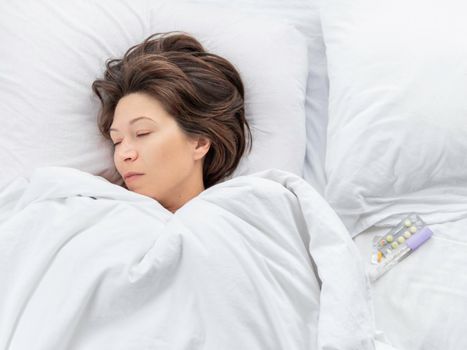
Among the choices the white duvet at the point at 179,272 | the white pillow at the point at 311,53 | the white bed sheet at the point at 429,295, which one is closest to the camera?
the white duvet at the point at 179,272

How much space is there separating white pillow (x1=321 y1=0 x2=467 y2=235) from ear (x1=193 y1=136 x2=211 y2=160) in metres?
0.30

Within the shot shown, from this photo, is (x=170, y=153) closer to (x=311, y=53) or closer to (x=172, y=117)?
(x=172, y=117)

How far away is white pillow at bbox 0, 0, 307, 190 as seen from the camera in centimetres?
144

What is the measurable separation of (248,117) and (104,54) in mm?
388

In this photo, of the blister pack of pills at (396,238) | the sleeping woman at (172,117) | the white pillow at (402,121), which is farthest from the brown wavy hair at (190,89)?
the blister pack of pills at (396,238)

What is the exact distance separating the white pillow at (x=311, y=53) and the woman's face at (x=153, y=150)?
1.14 feet

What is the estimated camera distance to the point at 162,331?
1095mm

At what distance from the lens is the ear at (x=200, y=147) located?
4.56 ft

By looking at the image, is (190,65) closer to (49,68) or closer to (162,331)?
(49,68)

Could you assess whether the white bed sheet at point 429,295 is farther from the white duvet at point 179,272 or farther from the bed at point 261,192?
the white duvet at point 179,272

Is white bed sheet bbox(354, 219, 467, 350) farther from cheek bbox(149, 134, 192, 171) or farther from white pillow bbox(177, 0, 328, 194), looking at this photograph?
cheek bbox(149, 134, 192, 171)

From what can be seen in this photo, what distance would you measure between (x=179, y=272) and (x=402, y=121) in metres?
0.63

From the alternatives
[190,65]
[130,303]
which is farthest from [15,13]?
[130,303]

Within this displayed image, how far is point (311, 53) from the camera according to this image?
1.68 m
